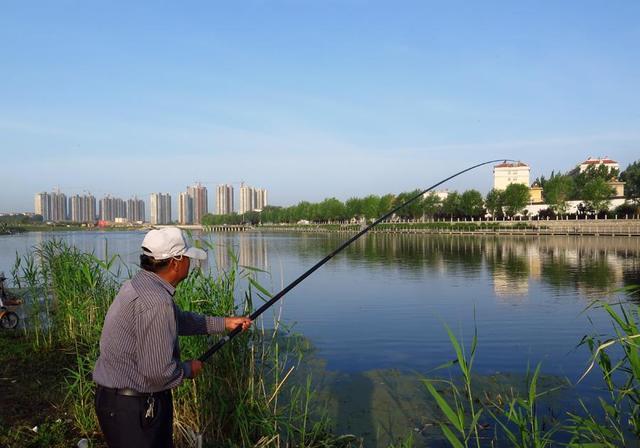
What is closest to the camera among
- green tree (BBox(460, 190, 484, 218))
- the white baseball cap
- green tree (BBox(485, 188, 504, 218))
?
the white baseball cap

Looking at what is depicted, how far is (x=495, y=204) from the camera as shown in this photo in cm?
8481

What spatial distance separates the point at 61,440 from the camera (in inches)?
177

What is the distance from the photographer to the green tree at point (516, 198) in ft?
257

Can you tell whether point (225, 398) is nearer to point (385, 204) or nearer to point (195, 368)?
point (195, 368)

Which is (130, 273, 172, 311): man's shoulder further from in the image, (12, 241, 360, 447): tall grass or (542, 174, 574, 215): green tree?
(542, 174, 574, 215): green tree

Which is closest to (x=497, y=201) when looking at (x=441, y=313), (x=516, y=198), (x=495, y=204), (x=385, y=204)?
(x=495, y=204)

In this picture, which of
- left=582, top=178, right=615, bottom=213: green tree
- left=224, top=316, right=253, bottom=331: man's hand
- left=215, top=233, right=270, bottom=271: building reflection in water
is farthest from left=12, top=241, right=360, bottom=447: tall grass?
left=582, top=178, right=615, bottom=213: green tree

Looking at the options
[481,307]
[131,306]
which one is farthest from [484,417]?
[481,307]

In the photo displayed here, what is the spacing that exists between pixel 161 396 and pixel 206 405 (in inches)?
88.6

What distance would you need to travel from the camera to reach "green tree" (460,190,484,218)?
8981cm

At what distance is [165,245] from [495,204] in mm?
87109

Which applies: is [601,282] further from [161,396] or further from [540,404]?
[161,396]

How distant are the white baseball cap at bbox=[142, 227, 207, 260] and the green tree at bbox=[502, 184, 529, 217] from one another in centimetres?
8108

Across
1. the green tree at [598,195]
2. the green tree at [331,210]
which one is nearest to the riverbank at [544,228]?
the green tree at [598,195]
